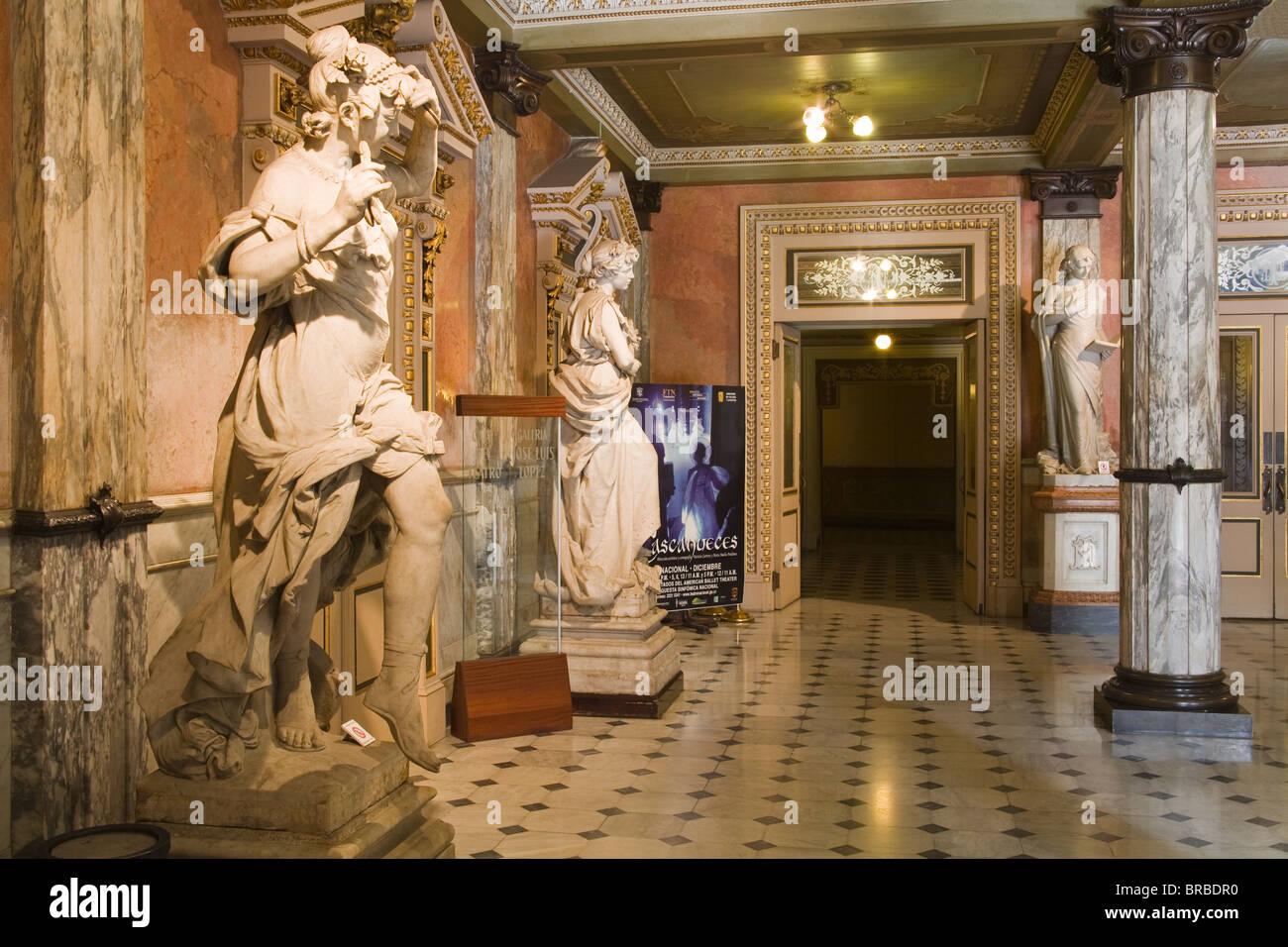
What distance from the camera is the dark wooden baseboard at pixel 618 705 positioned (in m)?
6.26

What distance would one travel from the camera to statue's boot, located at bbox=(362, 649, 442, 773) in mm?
3201

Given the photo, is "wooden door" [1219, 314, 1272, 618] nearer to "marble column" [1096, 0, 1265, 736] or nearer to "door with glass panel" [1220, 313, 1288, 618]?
"door with glass panel" [1220, 313, 1288, 618]

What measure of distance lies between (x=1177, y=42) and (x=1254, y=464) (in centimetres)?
524

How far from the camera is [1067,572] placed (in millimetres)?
9188

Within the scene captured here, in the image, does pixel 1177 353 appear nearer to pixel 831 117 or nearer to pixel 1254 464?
pixel 831 117

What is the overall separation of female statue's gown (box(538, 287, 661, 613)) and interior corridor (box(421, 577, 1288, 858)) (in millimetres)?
789

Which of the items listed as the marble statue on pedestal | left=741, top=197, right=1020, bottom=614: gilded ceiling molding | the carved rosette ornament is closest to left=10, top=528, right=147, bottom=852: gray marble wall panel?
the carved rosette ornament

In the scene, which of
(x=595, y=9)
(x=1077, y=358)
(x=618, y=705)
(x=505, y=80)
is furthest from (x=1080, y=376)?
(x=505, y=80)

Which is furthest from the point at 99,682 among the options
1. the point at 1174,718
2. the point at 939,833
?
the point at 1174,718

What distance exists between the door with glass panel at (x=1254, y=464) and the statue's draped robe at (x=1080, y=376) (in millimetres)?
1349

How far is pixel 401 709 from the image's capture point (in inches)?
126

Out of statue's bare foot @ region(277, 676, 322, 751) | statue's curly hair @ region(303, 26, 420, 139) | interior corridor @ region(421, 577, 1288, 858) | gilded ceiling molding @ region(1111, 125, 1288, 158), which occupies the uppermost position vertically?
gilded ceiling molding @ region(1111, 125, 1288, 158)

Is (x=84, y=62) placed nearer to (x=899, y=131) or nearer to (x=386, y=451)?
(x=386, y=451)

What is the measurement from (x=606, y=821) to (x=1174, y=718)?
2929mm
